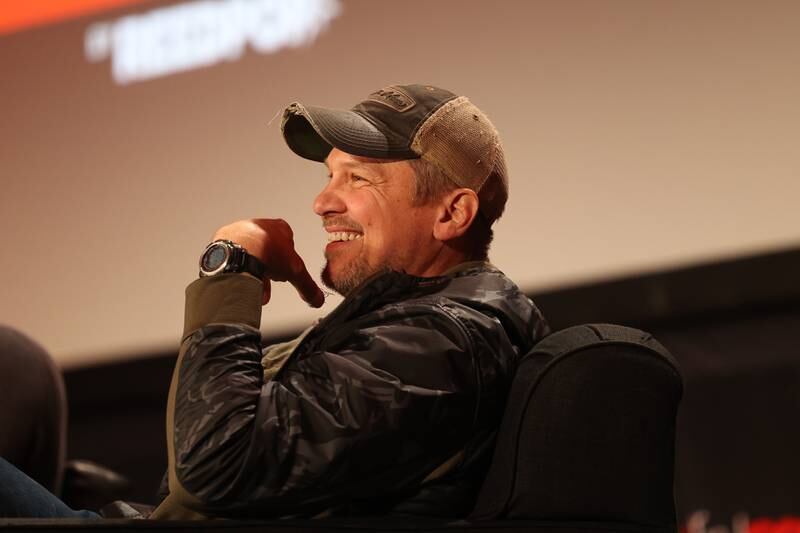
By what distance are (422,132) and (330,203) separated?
0.15m

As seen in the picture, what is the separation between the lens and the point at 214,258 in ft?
4.20

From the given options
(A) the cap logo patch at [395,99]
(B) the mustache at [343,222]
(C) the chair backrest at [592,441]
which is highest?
(A) the cap logo patch at [395,99]

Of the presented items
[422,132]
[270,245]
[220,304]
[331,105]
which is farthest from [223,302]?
[331,105]

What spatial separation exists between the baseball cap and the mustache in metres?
0.09

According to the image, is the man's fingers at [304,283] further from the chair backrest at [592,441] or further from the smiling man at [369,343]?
the chair backrest at [592,441]

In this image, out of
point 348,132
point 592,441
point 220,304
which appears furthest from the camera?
point 348,132

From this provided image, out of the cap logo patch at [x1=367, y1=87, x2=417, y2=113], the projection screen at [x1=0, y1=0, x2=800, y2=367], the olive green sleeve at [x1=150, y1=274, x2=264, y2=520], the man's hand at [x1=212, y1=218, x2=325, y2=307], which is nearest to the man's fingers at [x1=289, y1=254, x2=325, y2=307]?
the man's hand at [x1=212, y1=218, x2=325, y2=307]

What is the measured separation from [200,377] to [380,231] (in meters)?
0.32

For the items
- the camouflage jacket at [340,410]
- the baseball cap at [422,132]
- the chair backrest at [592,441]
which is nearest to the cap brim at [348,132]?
the baseball cap at [422,132]

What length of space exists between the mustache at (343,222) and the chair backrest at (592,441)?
336 mm

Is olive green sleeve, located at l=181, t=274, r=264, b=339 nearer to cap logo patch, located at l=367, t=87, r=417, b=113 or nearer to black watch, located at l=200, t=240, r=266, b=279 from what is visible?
black watch, located at l=200, t=240, r=266, b=279

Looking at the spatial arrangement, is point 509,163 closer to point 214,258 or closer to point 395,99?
point 395,99

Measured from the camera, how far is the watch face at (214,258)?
1.27 m

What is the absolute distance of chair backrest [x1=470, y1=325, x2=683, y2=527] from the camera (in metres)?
1.12
